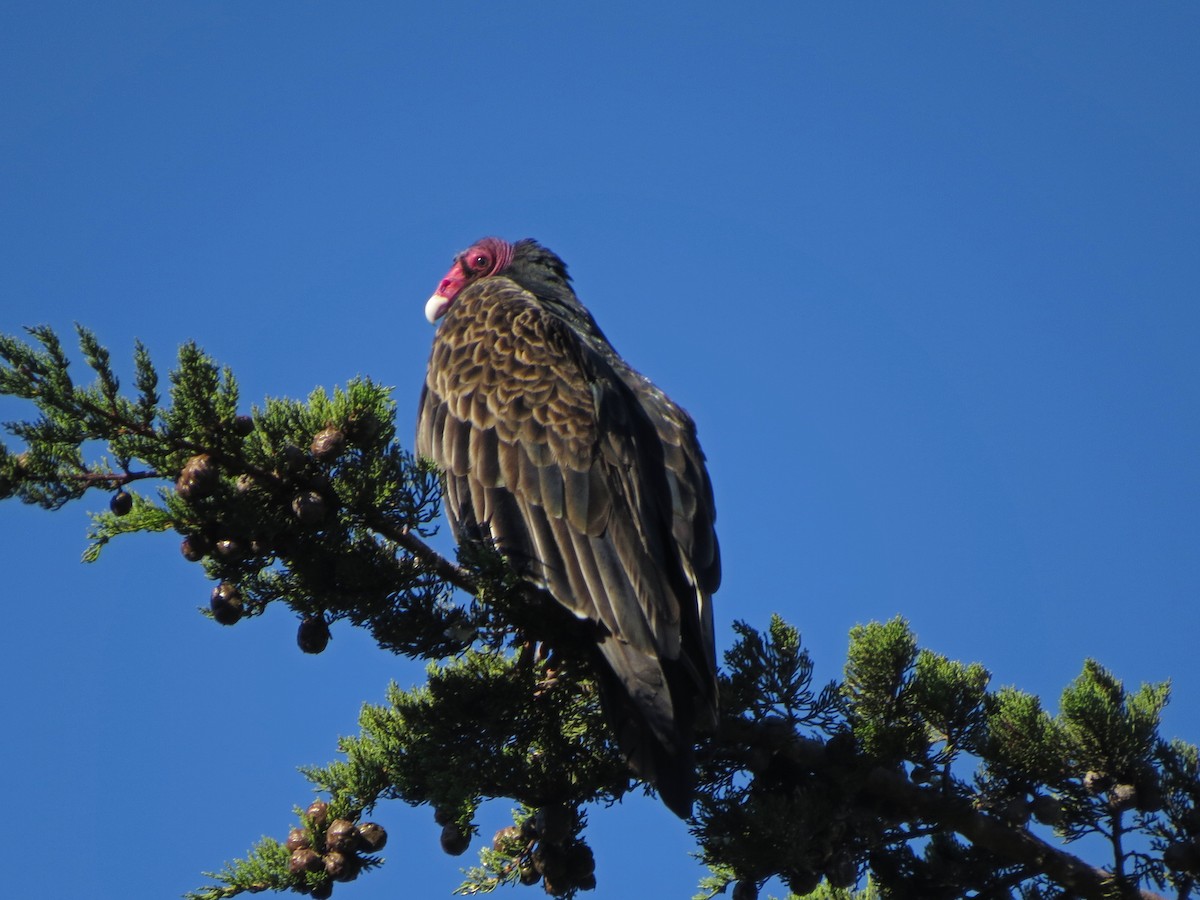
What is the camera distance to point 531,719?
392 cm

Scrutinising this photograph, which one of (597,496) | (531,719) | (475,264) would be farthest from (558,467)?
(475,264)

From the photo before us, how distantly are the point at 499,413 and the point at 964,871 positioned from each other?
2397 millimetres

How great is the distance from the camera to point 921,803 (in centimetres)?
384

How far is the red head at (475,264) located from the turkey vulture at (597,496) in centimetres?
188

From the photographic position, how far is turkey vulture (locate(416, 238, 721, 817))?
3.89 metres

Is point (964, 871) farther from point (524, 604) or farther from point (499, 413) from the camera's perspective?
point (499, 413)

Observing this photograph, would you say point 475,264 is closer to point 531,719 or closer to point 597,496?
point 597,496

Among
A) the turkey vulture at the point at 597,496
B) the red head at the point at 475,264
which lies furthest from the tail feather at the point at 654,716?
the red head at the point at 475,264

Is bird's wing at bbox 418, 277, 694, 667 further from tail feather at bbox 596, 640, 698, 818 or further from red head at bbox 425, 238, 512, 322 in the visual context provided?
red head at bbox 425, 238, 512, 322

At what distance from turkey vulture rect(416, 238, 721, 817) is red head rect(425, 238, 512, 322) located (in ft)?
6.18

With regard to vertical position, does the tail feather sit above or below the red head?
below

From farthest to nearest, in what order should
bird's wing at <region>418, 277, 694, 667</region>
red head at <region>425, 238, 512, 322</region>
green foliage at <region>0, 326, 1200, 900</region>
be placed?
red head at <region>425, 238, 512, 322</region>
bird's wing at <region>418, 277, 694, 667</region>
green foliage at <region>0, 326, 1200, 900</region>

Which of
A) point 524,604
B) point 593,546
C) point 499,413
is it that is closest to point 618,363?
point 499,413

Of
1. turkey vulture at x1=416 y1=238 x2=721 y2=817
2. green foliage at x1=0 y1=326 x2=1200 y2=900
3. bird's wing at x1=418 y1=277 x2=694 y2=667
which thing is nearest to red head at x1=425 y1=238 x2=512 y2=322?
turkey vulture at x1=416 y1=238 x2=721 y2=817
